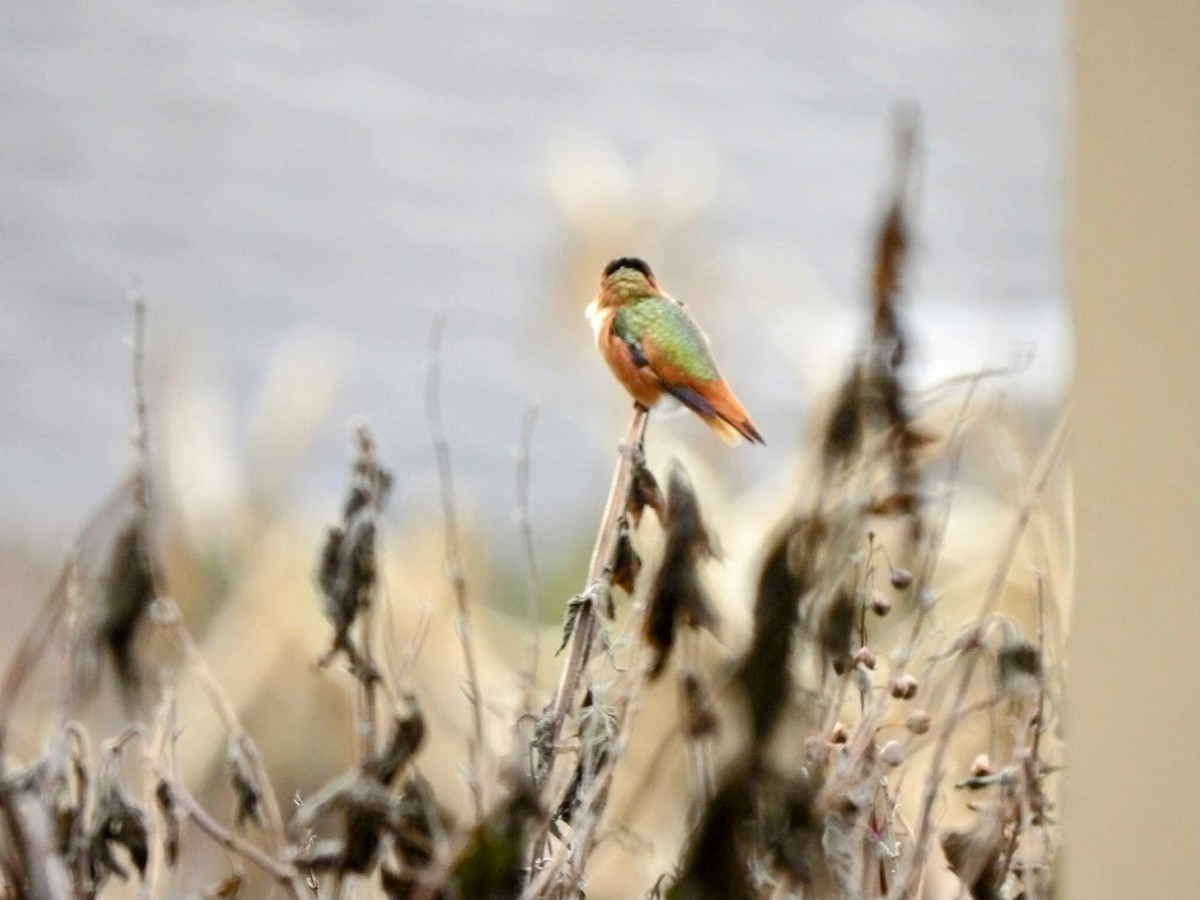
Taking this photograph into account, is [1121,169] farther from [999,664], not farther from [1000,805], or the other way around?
[1000,805]

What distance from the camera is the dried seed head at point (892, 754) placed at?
148 cm

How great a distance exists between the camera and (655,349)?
1.60 meters

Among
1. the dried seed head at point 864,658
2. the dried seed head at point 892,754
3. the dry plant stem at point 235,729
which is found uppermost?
the dried seed head at point 864,658

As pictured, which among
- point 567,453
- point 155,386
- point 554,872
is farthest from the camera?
point 567,453

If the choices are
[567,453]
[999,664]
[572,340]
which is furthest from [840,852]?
[572,340]

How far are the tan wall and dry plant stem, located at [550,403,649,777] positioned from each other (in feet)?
1.73

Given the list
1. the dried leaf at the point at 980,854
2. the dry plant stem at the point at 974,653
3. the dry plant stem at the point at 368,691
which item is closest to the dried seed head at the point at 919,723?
the dry plant stem at the point at 974,653

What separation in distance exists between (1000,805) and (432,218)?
0.88 metres

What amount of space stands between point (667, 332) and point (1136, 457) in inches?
22.3

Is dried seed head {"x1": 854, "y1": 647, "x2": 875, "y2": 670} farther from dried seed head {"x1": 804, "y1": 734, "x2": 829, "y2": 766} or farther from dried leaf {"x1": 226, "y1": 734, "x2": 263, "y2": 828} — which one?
dried leaf {"x1": 226, "y1": 734, "x2": 263, "y2": 828}

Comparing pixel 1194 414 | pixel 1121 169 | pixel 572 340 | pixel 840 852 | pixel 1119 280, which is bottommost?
pixel 840 852

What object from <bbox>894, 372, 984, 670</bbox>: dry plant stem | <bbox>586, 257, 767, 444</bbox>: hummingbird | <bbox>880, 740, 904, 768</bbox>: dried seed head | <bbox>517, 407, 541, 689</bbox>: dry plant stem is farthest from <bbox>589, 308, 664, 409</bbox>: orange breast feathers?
<bbox>880, 740, 904, 768</bbox>: dried seed head

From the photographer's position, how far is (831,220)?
5.47 feet

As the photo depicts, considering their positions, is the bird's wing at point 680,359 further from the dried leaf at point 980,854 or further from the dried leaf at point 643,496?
the dried leaf at point 980,854
